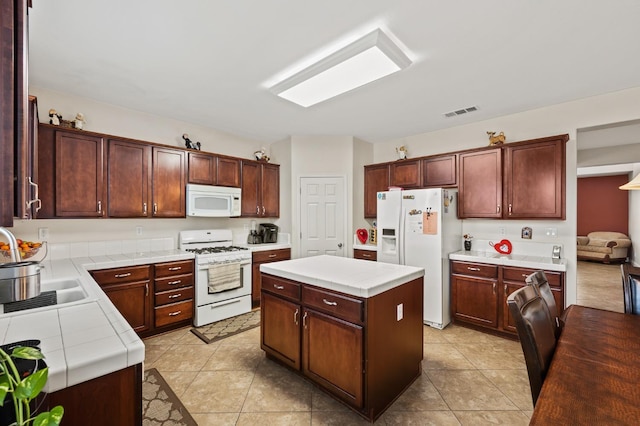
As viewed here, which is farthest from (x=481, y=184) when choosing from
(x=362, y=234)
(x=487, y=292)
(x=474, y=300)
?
(x=362, y=234)

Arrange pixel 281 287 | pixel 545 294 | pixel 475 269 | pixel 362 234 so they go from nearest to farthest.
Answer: pixel 545 294 < pixel 281 287 < pixel 475 269 < pixel 362 234

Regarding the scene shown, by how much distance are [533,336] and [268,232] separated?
13.0 feet

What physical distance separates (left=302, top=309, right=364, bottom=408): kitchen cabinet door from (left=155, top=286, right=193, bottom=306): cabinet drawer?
1.90 meters

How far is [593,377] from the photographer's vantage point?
1.05 meters

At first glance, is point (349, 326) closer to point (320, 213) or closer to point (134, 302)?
point (134, 302)

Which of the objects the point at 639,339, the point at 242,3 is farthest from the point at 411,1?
the point at 639,339

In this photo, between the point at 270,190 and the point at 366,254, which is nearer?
the point at 366,254

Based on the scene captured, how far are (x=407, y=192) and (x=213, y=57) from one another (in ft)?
8.74

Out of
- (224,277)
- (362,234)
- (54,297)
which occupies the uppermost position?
(362,234)

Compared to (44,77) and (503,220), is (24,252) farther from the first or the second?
(503,220)

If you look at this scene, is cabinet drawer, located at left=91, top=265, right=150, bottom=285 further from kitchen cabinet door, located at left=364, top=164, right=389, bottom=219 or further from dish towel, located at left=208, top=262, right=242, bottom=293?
kitchen cabinet door, located at left=364, top=164, right=389, bottom=219

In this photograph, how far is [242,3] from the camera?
5.81 feet

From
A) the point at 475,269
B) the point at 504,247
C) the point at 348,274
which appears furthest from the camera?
the point at 504,247

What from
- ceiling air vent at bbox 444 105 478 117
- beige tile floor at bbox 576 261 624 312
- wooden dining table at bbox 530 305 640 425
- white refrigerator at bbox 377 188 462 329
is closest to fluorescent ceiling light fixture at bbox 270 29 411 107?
ceiling air vent at bbox 444 105 478 117
